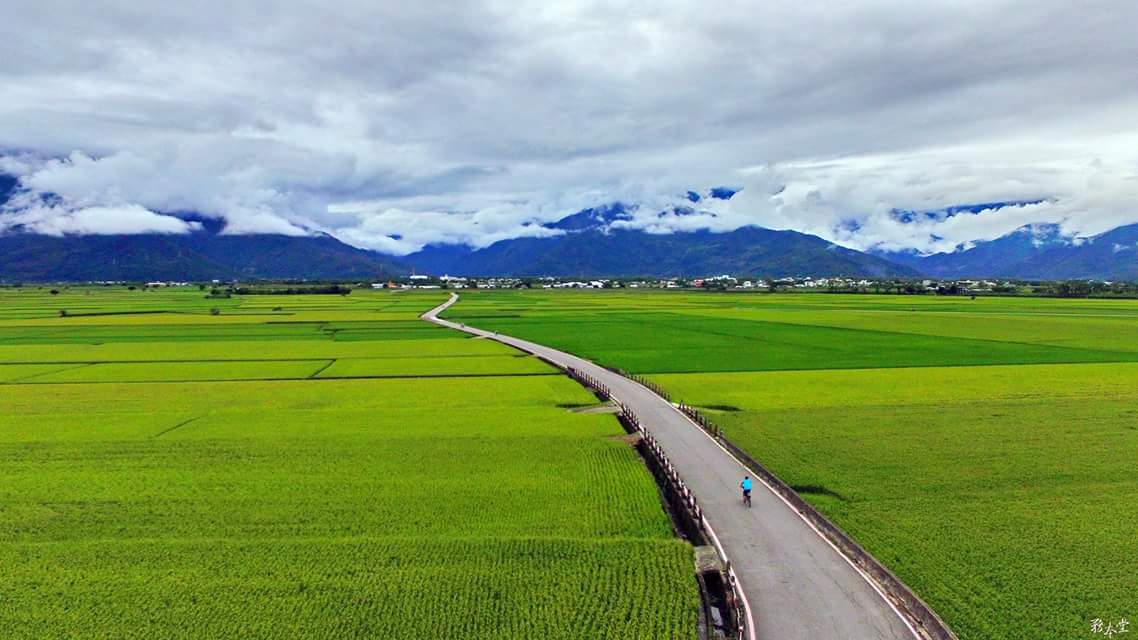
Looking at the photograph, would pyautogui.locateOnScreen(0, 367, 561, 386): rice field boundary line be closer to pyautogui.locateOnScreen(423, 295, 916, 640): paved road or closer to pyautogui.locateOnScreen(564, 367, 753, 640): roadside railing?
pyautogui.locateOnScreen(564, 367, 753, 640): roadside railing

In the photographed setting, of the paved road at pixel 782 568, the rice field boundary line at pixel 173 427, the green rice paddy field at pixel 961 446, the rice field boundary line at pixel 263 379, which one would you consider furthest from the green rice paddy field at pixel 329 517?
the green rice paddy field at pixel 961 446

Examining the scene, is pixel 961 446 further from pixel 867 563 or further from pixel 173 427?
pixel 173 427

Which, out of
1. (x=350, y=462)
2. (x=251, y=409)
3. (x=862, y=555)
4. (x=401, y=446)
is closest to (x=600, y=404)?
(x=401, y=446)

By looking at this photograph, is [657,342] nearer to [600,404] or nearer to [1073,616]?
[600,404]

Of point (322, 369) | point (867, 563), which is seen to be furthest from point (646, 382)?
point (867, 563)

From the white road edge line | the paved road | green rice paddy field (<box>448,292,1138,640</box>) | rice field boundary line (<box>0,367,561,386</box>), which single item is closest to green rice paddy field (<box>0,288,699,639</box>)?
the paved road
